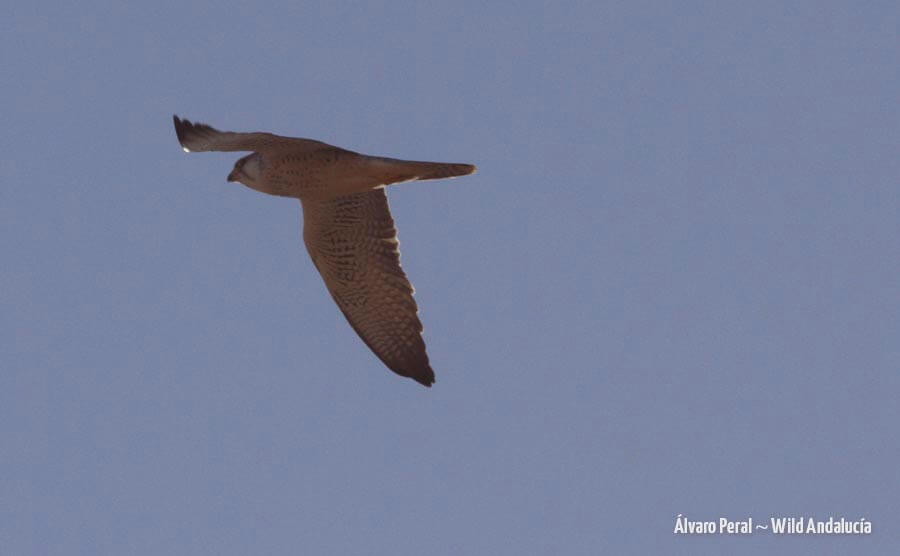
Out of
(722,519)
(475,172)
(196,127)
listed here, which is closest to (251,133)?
(196,127)

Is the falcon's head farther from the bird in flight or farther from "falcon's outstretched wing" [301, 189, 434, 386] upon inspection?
"falcon's outstretched wing" [301, 189, 434, 386]

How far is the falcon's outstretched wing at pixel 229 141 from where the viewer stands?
9.55 metres

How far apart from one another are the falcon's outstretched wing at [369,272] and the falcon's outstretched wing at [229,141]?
4.64 feet

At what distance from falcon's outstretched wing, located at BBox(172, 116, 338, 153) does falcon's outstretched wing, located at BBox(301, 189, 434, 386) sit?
4.64 ft

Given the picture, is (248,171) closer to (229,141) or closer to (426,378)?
(229,141)

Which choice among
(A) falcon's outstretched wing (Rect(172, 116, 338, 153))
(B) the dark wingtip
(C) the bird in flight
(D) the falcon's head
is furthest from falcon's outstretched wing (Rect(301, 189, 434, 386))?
(A) falcon's outstretched wing (Rect(172, 116, 338, 153))

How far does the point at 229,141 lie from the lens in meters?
9.71

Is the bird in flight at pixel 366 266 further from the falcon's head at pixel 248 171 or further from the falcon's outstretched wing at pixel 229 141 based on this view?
the falcon's outstretched wing at pixel 229 141

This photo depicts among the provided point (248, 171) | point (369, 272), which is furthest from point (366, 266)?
point (248, 171)

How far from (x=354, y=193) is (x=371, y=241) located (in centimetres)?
85

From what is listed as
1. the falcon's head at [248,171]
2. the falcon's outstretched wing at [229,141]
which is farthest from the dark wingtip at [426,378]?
the falcon's outstretched wing at [229,141]

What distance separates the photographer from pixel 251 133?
9.46 meters

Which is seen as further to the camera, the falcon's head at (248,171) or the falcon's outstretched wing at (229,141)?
the falcon's head at (248,171)

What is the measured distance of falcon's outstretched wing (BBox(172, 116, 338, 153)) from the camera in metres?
9.55
